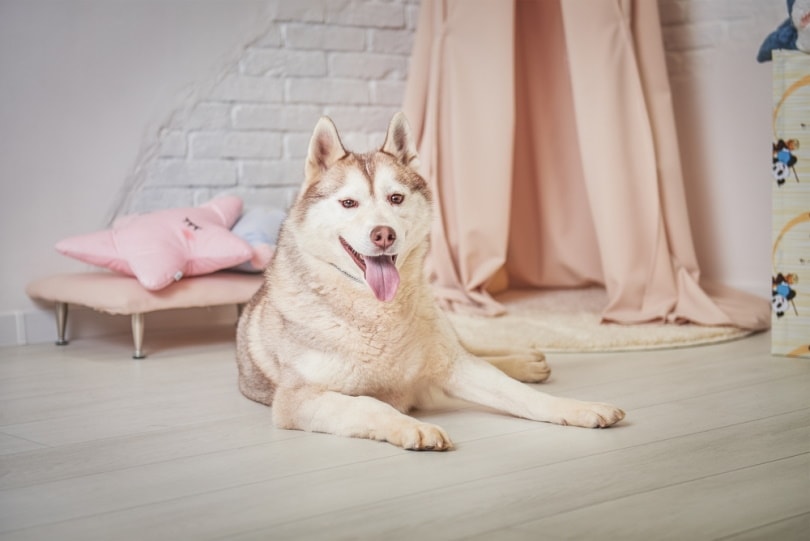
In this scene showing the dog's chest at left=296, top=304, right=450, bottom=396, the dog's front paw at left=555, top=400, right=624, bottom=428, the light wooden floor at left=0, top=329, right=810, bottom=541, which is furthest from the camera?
the dog's chest at left=296, top=304, right=450, bottom=396

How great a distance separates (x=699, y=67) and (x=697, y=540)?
2.93 metres

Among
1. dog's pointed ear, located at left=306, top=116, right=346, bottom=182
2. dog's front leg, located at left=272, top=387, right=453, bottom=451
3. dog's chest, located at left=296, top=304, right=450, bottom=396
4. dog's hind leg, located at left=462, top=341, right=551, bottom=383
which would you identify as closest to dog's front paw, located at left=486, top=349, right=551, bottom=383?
dog's hind leg, located at left=462, top=341, right=551, bottom=383

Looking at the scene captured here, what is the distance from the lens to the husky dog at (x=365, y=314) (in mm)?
2049

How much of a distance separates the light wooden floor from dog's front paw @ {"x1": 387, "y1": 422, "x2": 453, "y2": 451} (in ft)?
0.08

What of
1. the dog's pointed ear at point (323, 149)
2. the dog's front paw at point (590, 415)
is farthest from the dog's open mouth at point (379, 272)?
the dog's front paw at point (590, 415)

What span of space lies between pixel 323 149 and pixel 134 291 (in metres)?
1.30

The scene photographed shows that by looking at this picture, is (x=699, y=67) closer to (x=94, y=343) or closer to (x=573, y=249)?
(x=573, y=249)

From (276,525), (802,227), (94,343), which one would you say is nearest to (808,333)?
(802,227)

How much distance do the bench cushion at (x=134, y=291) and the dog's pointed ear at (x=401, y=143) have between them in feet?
4.38

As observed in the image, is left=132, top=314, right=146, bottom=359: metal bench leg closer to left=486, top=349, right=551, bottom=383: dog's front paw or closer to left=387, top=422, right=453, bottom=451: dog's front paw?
left=486, top=349, right=551, bottom=383: dog's front paw

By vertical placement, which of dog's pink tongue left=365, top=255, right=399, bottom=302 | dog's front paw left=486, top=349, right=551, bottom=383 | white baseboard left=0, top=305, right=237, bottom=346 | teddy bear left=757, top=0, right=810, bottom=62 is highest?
teddy bear left=757, top=0, right=810, bottom=62

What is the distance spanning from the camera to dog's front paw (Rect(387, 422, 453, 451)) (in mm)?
1855

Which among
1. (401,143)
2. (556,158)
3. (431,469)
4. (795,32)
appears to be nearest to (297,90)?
(556,158)

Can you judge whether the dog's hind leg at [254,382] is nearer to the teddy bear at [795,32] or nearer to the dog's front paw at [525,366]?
the dog's front paw at [525,366]
